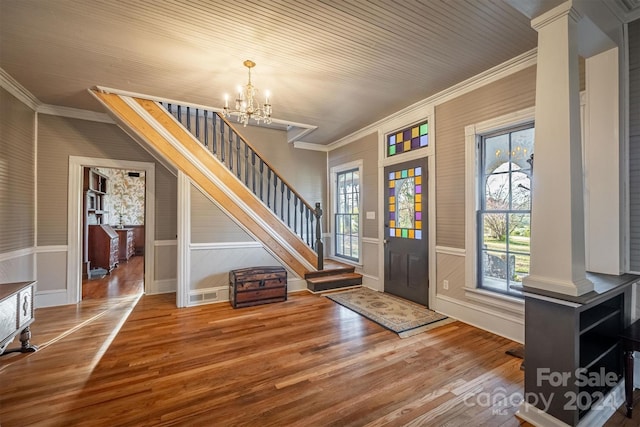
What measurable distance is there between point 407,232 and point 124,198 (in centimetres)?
915

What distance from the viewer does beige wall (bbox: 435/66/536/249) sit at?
2.86 m

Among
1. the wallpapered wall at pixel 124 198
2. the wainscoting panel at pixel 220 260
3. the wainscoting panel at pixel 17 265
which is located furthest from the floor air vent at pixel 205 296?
the wallpapered wall at pixel 124 198

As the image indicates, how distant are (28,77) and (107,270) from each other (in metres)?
4.31

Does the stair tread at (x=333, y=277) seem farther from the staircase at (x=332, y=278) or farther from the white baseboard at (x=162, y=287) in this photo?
the white baseboard at (x=162, y=287)

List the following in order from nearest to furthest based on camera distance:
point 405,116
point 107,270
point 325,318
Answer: point 325,318
point 405,116
point 107,270

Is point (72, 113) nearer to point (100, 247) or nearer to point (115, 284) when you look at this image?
point (115, 284)

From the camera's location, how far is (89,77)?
314cm

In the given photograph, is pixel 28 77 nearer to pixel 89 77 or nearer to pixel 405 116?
pixel 89 77

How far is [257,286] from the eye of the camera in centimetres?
402

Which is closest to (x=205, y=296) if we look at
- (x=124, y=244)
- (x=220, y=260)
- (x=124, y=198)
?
(x=220, y=260)

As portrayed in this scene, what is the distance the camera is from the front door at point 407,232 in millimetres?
3865

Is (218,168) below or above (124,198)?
above

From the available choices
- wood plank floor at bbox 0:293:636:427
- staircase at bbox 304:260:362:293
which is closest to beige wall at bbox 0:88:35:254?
wood plank floor at bbox 0:293:636:427

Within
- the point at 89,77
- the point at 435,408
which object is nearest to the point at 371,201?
the point at 435,408
